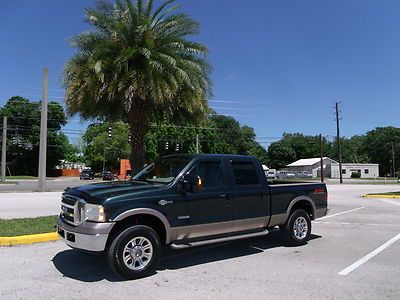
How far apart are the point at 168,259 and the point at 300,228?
3.20 metres

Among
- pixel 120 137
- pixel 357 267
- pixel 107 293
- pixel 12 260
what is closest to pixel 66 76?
pixel 12 260

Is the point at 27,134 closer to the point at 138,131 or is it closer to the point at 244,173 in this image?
the point at 138,131

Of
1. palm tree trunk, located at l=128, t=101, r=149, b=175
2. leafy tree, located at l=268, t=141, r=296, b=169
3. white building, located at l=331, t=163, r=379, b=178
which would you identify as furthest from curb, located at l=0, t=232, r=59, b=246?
leafy tree, located at l=268, t=141, r=296, b=169

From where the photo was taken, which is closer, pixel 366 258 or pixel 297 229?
pixel 366 258

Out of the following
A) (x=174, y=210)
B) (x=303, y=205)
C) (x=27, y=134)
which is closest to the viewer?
(x=174, y=210)

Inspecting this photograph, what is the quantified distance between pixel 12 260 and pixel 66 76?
7.72 m

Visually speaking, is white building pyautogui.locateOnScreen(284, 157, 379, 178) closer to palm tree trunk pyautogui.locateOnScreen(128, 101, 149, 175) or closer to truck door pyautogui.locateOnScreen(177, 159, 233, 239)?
palm tree trunk pyautogui.locateOnScreen(128, 101, 149, 175)

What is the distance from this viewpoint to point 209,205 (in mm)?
7691

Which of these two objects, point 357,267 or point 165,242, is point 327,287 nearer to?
point 357,267

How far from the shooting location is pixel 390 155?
4471 inches

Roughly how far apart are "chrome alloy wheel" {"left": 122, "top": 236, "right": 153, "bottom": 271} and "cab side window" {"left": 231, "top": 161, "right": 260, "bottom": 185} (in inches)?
90.8

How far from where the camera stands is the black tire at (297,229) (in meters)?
9.23

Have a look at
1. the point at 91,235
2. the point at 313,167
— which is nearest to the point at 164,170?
the point at 91,235

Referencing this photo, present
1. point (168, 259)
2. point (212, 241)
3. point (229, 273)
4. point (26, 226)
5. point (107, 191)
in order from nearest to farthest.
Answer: point (107, 191), point (229, 273), point (212, 241), point (168, 259), point (26, 226)
